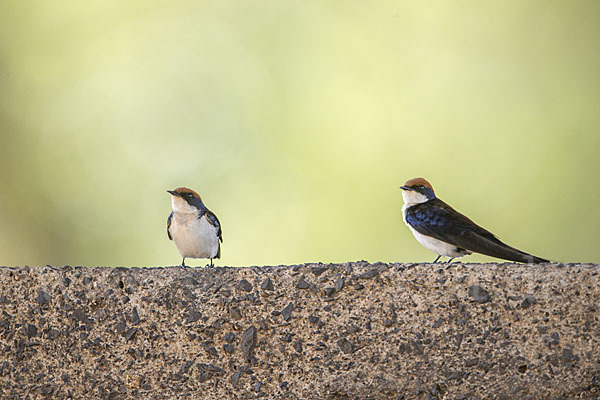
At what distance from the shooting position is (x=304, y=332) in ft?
5.26

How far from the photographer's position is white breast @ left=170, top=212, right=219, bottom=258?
8.23ft

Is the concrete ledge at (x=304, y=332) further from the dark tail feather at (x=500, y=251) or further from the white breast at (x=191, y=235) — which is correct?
the white breast at (x=191, y=235)

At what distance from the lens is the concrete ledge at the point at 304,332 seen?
150 centimetres

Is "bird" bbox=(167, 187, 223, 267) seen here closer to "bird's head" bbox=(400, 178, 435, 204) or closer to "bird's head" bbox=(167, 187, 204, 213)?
"bird's head" bbox=(167, 187, 204, 213)

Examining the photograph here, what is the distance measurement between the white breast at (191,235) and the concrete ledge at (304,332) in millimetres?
798

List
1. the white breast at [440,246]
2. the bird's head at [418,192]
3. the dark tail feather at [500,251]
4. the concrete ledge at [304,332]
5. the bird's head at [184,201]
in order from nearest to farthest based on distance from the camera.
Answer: the concrete ledge at [304,332], the dark tail feather at [500,251], the white breast at [440,246], the bird's head at [418,192], the bird's head at [184,201]

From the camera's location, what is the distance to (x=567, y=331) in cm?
149

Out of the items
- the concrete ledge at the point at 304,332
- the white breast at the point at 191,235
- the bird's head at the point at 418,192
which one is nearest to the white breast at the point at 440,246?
the bird's head at the point at 418,192

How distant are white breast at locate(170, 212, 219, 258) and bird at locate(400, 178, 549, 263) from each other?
73cm

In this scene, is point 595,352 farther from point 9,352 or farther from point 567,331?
point 9,352

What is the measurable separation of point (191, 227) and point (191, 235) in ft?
0.10

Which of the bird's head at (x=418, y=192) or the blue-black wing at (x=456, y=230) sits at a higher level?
the bird's head at (x=418, y=192)

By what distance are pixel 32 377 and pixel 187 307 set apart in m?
0.42

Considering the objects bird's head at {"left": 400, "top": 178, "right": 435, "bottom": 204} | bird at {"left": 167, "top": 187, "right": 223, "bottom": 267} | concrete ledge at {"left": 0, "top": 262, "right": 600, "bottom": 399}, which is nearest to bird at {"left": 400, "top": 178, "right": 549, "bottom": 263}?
bird's head at {"left": 400, "top": 178, "right": 435, "bottom": 204}
